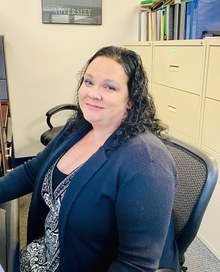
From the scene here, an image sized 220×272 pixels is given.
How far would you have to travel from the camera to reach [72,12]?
258 centimetres

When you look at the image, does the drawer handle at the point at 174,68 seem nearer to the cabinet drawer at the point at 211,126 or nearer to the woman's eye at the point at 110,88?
the cabinet drawer at the point at 211,126

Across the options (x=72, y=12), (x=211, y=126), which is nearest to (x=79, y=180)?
(x=211, y=126)

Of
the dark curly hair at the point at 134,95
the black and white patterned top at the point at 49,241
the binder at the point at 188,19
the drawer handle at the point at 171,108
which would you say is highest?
the binder at the point at 188,19

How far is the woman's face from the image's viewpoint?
90 cm

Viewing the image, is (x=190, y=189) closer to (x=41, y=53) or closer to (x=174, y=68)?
(x=174, y=68)

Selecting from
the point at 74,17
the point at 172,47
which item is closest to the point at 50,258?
the point at 172,47

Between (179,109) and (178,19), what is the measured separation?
726mm

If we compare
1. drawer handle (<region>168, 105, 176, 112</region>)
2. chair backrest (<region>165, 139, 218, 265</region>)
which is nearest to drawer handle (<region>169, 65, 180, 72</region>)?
drawer handle (<region>168, 105, 176, 112</region>)

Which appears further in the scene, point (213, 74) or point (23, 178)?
point (213, 74)

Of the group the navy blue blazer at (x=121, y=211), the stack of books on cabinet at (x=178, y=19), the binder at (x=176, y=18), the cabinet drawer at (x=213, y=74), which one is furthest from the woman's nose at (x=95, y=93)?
the binder at (x=176, y=18)

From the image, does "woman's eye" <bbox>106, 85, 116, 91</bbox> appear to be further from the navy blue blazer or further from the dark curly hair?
the navy blue blazer

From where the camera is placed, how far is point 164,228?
2.52 feet

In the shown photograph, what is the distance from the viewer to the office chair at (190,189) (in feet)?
2.81

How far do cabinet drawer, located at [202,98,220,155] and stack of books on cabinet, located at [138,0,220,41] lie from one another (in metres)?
0.58
